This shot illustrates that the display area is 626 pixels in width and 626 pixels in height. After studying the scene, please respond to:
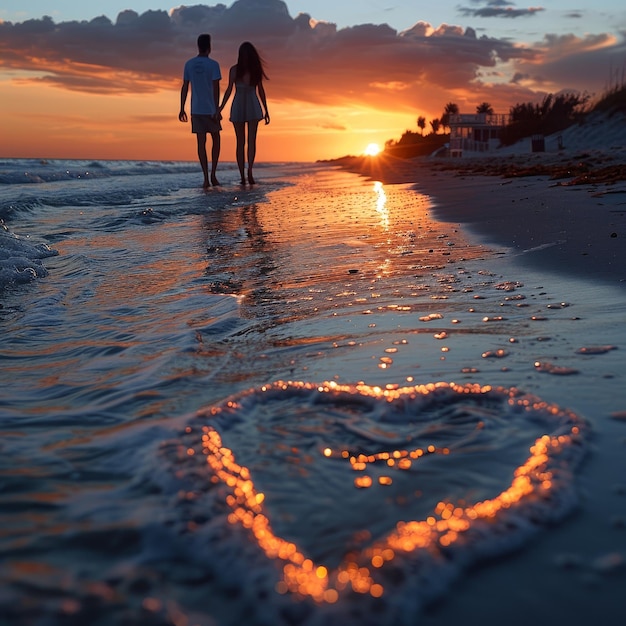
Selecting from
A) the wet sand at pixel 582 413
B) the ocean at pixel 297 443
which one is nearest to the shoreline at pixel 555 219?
the wet sand at pixel 582 413

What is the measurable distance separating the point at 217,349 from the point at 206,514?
115 cm

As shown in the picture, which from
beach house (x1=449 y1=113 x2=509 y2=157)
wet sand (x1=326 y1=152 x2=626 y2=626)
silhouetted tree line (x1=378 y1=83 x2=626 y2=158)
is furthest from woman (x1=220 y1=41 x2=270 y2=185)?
beach house (x1=449 y1=113 x2=509 y2=157)

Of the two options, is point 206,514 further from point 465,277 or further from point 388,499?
point 465,277

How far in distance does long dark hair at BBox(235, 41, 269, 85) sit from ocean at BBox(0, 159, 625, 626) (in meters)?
9.02

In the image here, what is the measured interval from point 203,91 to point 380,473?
10936 mm

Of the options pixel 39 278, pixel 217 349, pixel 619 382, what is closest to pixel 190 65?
pixel 39 278

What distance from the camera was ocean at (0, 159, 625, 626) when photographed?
98cm

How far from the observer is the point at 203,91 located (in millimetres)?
11219

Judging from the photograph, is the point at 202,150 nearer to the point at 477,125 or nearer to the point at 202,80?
the point at 202,80

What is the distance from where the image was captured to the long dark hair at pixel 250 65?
1134 cm

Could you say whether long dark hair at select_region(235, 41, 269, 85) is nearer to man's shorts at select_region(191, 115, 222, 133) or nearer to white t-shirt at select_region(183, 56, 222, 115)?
white t-shirt at select_region(183, 56, 222, 115)

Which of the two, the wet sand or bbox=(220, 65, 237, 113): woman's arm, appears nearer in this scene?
the wet sand

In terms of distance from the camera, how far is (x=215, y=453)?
1396 millimetres

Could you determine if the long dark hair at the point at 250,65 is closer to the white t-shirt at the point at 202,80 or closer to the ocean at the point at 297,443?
the white t-shirt at the point at 202,80
